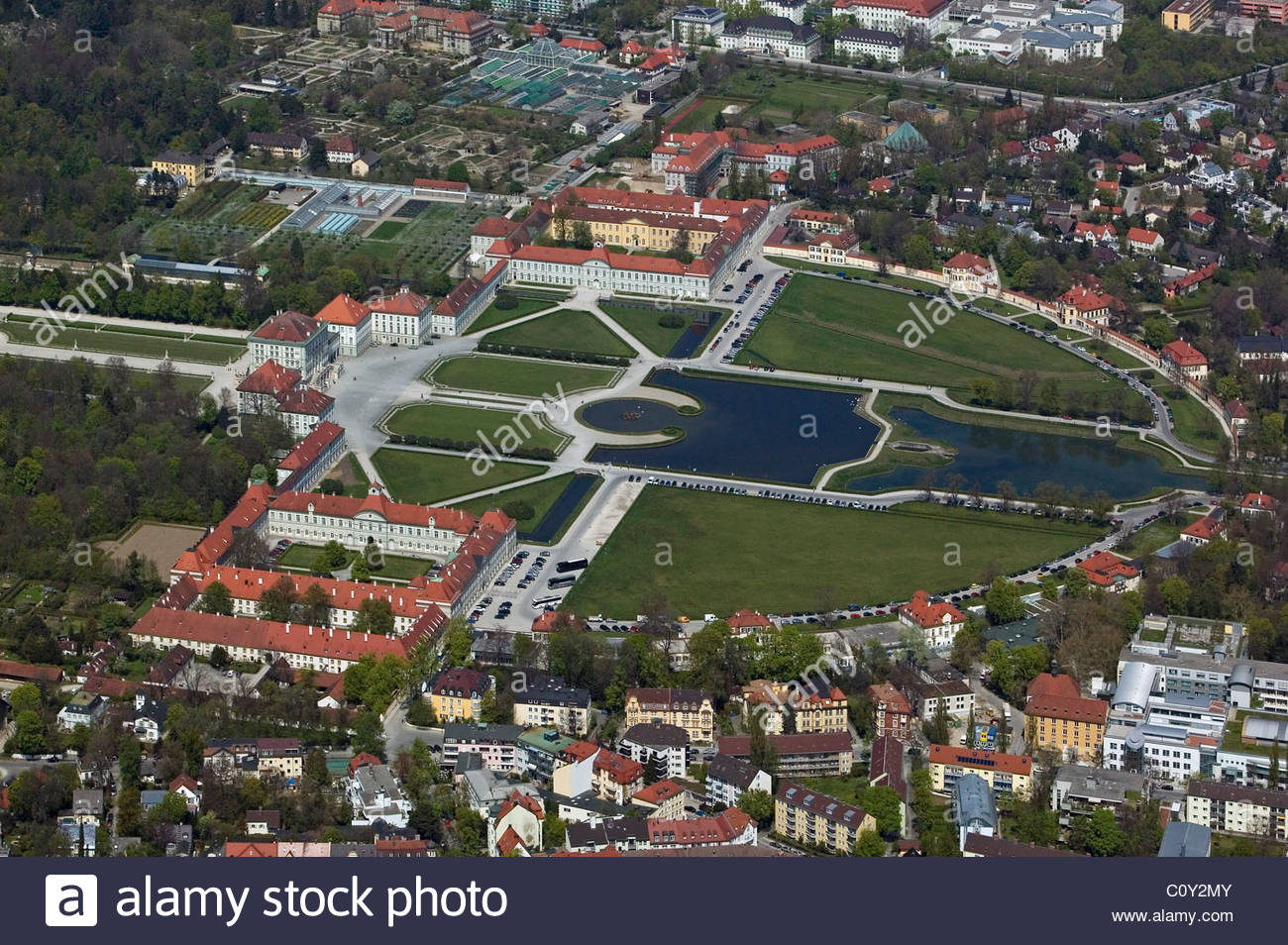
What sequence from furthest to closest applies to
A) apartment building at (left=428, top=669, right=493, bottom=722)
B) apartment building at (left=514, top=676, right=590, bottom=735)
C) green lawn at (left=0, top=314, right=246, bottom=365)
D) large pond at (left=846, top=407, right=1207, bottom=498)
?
green lawn at (left=0, top=314, right=246, bottom=365) → large pond at (left=846, top=407, right=1207, bottom=498) → apartment building at (left=428, top=669, right=493, bottom=722) → apartment building at (left=514, top=676, right=590, bottom=735)

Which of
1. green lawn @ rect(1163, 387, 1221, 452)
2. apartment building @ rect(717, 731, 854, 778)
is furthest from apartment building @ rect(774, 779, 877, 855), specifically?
green lawn @ rect(1163, 387, 1221, 452)

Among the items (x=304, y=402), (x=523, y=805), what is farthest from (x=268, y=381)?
(x=523, y=805)

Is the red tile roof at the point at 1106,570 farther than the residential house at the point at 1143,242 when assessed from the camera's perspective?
No

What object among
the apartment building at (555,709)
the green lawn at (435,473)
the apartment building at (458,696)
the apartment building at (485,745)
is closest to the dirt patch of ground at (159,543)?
the green lawn at (435,473)

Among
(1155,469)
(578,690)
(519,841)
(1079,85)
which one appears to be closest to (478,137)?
(1079,85)

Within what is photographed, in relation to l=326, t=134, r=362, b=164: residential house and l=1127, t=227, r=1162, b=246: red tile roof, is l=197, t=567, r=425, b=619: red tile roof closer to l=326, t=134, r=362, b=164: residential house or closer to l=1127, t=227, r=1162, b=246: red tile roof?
l=1127, t=227, r=1162, b=246: red tile roof

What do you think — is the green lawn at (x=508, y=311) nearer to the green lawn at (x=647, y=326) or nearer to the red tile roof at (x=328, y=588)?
the green lawn at (x=647, y=326)
